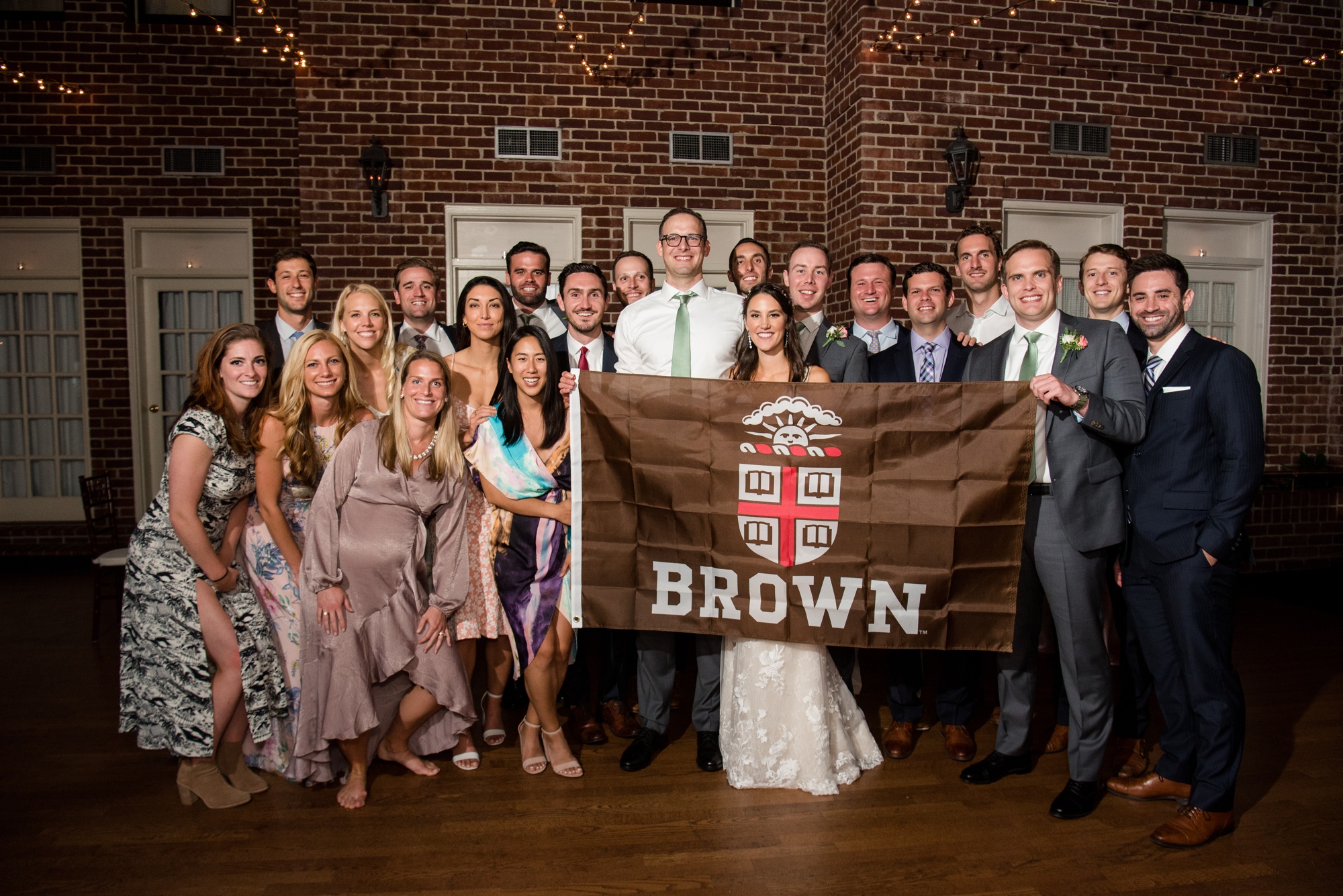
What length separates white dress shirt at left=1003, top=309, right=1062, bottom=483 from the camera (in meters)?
2.88

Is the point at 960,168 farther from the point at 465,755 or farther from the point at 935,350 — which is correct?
the point at 465,755

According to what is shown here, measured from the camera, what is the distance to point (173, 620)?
113 inches

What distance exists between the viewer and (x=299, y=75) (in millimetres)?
5734

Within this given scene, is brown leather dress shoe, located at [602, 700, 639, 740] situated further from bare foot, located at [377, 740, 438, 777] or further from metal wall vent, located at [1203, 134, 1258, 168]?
metal wall vent, located at [1203, 134, 1258, 168]

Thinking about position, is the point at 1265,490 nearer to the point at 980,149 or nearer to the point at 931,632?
the point at 980,149

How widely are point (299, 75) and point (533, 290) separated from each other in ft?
9.73

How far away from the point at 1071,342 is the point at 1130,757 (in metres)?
1.68

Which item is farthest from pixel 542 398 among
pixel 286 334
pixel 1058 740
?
pixel 1058 740

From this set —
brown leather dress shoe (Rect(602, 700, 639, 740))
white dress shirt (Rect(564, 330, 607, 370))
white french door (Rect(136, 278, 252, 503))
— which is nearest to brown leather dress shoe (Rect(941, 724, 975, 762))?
brown leather dress shoe (Rect(602, 700, 639, 740))

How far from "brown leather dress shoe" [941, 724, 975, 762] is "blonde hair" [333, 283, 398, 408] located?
2.67 metres

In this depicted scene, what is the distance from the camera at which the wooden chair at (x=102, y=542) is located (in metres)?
4.97

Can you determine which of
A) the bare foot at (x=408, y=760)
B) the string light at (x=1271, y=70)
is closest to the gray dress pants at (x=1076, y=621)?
the bare foot at (x=408, y=760)

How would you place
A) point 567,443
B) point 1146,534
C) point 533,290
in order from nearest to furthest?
1. point 1146,534
2. point 567,443
3. point 533,290

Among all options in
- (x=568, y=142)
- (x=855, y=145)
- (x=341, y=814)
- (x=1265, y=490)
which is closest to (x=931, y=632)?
(x=341, y=814)
